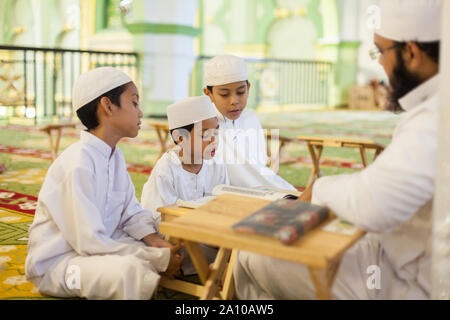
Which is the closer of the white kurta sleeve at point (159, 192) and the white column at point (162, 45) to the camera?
the white kurta sleeve at point (159, 192)

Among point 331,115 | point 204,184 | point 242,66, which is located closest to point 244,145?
point 242,66

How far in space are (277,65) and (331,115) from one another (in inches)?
121

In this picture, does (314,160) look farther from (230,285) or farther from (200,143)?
(230,285)

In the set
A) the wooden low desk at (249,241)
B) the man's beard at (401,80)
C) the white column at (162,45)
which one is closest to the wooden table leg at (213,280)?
the wooden low desk at (249,241)

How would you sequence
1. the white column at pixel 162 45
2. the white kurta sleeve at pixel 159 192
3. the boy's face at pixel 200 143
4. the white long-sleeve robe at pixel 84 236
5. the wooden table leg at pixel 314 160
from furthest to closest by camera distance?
the white column at pixel 162 45 → the wooden table leg at pixel 314 160 → the boy's face at pixel 200 143 → the white kurta sleeve at pixel 159 192 → the white long-sleeve robe at pixel 84 236

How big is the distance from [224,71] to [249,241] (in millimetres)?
1914

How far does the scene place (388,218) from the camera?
4.30 feet

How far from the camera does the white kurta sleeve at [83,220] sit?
5.98 feet

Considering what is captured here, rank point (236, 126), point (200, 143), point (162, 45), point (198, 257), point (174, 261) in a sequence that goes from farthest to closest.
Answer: point (162, 45)
point (236, 126)
point (200, 143)
point (174, 261)
point (198, 257)

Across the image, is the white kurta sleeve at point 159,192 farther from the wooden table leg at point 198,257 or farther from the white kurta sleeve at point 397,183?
the white kurta sleeve at point 397,183

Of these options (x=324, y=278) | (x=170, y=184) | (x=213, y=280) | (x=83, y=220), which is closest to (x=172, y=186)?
(x=170, y=184)

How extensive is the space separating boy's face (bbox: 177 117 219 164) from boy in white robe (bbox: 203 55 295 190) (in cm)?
67

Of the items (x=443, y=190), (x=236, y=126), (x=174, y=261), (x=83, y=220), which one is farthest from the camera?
(x=236, y=126)

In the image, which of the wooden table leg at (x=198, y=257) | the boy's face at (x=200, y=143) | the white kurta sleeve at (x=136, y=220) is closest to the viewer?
the wooden table leg at (x=198, y=257)
